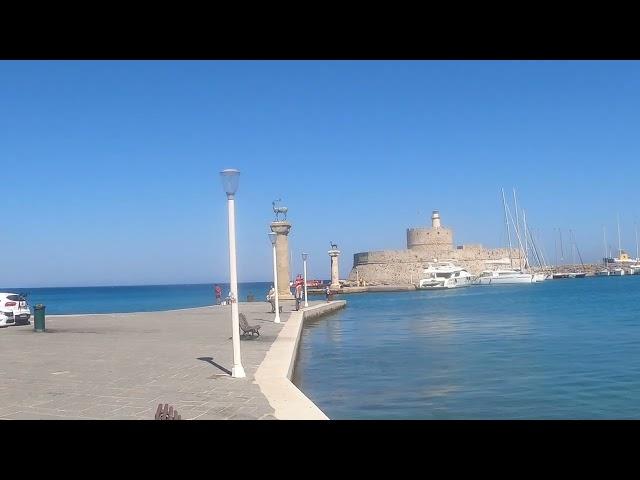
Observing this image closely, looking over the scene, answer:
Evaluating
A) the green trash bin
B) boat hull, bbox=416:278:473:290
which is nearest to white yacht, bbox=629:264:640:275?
boat hull, bbox=416:278:473:290

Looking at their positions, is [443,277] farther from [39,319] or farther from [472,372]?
[472,372]

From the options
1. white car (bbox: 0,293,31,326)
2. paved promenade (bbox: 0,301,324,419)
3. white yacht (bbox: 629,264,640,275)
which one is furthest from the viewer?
white yacht (bbox: 629,264,640,275)

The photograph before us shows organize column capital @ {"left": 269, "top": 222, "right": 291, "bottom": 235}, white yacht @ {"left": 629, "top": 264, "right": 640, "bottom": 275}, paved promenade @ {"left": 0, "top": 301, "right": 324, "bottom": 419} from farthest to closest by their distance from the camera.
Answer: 1. white yacht @ {"left": 629, "top": 264, "right": 640, "bottom": 275}
2. column capital @ {"left": 269, "top": 222, "right": 291, "bottom": 235}
3. paved promenade @ {"left": 0, "top": 301, "right": 324, "bottom": 419}

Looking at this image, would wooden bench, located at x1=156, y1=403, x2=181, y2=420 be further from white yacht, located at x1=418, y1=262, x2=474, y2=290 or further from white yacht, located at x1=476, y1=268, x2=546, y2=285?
white yacht, located at x1=476, y1=268, x2=546, y2=285

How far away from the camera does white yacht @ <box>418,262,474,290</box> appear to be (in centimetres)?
8000

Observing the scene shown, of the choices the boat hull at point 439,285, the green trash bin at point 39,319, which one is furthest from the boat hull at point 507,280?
the green trash bin at point 39,319

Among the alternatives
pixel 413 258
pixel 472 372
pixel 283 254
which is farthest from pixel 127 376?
pixel 413 258

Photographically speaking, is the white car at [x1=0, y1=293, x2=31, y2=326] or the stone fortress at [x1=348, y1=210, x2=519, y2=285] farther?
the stone fortress at [x1=348, y1=210, x2=519, y2=285]

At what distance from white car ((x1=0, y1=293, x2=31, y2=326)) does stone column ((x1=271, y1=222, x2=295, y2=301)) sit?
15122 millimetres

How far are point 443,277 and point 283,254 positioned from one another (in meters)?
52.4

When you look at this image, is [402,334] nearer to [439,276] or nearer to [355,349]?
[355,349]
